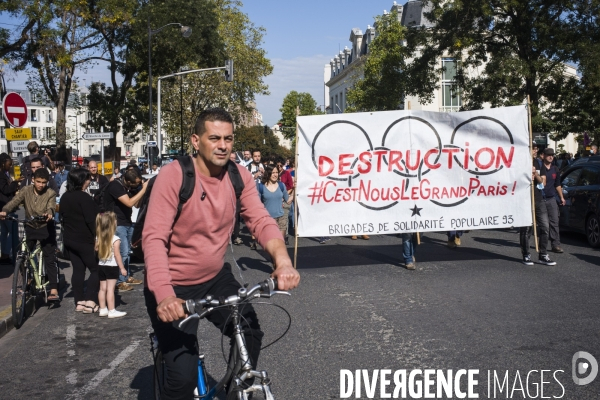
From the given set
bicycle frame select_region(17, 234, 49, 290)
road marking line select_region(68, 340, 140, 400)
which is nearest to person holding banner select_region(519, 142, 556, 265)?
road marking line select_region(68, 340, 140, 400)

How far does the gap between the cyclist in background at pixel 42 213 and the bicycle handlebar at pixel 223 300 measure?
20.9 feet

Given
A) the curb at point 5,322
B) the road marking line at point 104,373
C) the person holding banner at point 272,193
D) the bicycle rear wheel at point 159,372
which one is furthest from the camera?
the person holding banner at point 272,193

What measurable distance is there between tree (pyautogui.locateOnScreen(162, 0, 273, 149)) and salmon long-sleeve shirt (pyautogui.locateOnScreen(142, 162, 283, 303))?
5094 centimetres

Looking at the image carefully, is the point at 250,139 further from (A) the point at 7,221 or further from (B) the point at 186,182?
(B) the point at 186,182

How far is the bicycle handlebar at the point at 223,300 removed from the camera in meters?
3.10

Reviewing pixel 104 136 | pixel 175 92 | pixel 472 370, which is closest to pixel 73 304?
pixel 472 370

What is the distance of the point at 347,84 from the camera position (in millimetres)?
90688

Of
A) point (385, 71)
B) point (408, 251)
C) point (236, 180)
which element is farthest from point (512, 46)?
point (236, 180)

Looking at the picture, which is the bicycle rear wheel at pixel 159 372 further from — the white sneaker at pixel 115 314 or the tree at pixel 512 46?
the tree at pixel 512 46

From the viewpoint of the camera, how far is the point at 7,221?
496 inches

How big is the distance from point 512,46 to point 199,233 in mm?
29341

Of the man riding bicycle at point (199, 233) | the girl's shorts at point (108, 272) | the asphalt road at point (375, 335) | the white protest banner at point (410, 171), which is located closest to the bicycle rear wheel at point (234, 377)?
the man riding bicycle at point (199, 233)

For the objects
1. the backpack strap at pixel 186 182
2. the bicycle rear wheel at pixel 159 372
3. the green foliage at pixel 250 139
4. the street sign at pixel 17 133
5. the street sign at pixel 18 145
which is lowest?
the bicycle rear wheel at pixel 159 372

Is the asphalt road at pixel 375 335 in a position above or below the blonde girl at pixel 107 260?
below
